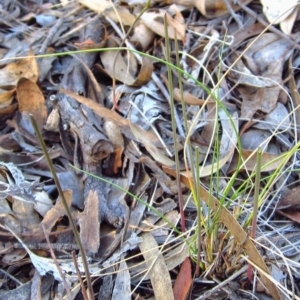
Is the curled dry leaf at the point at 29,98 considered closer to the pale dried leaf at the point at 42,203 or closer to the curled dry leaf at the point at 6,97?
the curled dry leaf at the point at 6,97

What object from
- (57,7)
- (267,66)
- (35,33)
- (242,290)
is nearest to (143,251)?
(242,290)

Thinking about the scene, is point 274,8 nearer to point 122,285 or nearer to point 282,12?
point 282,12

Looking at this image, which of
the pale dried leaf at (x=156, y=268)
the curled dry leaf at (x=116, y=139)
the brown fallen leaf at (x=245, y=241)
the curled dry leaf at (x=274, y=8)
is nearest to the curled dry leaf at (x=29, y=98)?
the curled dry leaf at (x=116, y=139)

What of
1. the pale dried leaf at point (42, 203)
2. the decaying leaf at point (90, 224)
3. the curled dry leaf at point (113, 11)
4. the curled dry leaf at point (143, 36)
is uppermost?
the curled dry leaf at point (113, 11)

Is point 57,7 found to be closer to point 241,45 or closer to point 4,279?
point 241,45

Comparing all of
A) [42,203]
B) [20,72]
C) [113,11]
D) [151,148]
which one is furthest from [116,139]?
[113,11]

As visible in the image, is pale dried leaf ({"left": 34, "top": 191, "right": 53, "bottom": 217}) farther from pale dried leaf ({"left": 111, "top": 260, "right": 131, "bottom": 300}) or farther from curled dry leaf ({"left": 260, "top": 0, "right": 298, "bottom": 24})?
curled dry leaf ({"left": 260, "top": 0, "right": 298, "bottom": 24})
